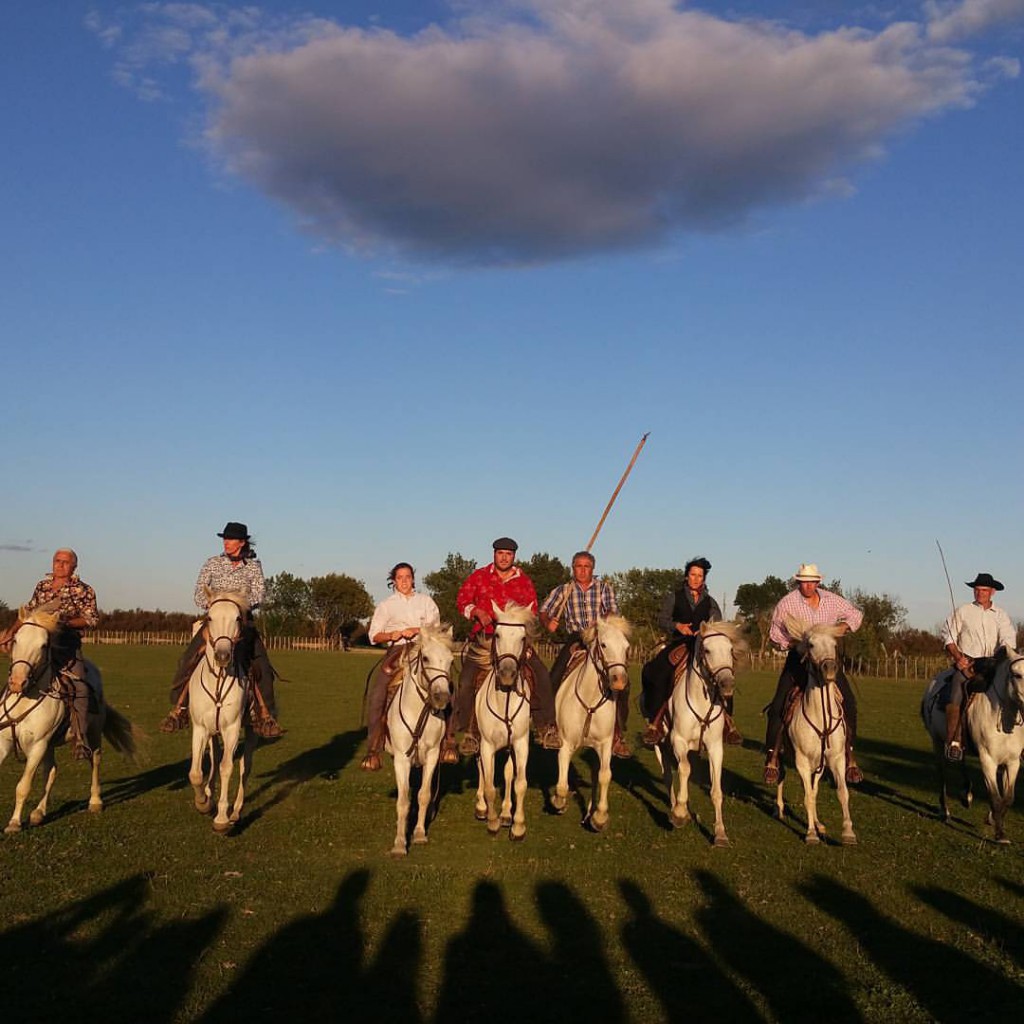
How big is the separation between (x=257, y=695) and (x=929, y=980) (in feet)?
26.2

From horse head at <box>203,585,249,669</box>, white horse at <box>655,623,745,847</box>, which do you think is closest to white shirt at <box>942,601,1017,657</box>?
white horse at <box>655,623,745,847</box>

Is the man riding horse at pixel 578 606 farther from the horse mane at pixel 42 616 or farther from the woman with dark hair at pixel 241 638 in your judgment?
the horse mane at pixel 42 616

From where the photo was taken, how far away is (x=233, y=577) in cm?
1269

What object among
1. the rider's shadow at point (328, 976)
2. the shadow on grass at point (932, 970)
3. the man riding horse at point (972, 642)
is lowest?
the shadow on grass at point (932, 970)

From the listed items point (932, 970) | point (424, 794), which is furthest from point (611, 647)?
point (932, 970)

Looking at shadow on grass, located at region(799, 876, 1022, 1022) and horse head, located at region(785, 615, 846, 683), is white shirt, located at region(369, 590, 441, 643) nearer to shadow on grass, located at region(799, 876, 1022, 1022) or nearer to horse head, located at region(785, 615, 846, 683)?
horse head, located at region(785, 615, 846, 683)

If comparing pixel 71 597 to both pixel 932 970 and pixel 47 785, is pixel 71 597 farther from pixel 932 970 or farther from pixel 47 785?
pixel 932 970

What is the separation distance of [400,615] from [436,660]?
173 centimetres

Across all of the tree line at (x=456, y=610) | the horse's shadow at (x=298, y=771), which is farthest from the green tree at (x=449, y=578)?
the horse's shadow at (x=298, y=771)

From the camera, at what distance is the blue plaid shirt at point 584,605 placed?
13.6m

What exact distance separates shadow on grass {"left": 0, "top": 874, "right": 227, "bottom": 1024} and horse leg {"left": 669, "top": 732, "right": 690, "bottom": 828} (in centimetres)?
553

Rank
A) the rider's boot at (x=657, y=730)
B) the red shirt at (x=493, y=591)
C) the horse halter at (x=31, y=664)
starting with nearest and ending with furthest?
1. the horse halter at (x=31, y=664)
2. the rider's boot at (x=657, y=730)
3. the red shirt at (x=493, y=591)

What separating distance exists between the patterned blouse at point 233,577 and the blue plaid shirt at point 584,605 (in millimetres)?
3545

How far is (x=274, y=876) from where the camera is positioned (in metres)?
10.1
